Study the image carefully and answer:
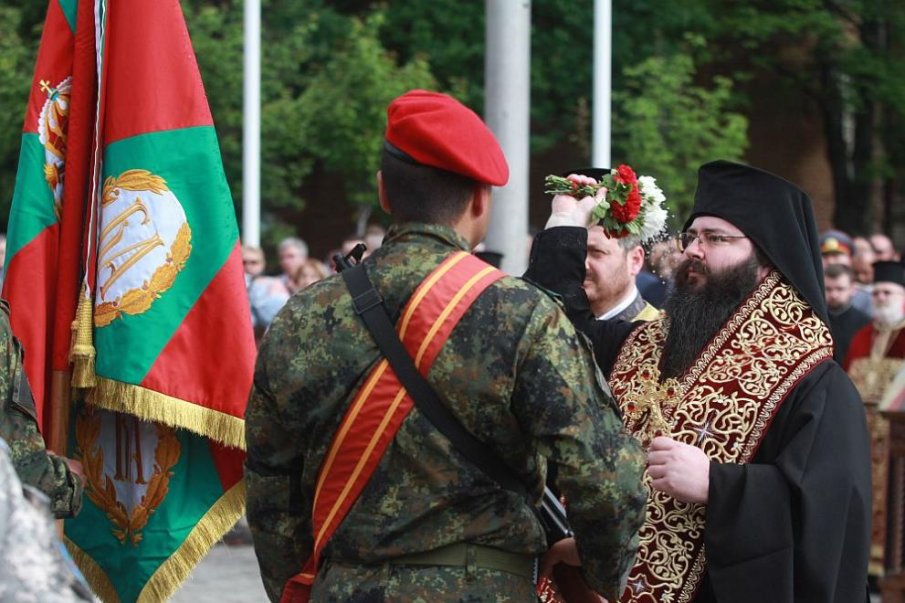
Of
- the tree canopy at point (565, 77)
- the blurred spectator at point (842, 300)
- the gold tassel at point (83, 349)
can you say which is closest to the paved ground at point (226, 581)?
the blurred spectator at point (842, 300)

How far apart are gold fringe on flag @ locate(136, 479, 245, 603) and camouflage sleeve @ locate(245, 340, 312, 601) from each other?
55.7 inches

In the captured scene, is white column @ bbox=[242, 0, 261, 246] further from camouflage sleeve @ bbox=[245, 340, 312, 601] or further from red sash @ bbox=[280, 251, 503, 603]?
red sash @ bbox=[280, 251, 503, 603]

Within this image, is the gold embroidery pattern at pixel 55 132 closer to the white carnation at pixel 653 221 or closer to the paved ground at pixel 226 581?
the white carnation at pixel 653 221

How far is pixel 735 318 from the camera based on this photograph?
4430 millimetres

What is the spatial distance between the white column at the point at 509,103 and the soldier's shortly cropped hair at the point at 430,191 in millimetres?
4972

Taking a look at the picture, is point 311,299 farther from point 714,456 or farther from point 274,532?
point 714,456

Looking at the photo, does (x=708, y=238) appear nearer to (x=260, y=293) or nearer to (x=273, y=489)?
(x=273, y=489)

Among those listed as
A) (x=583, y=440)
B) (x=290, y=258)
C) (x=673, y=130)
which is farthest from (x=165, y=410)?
(x=673, y=130)

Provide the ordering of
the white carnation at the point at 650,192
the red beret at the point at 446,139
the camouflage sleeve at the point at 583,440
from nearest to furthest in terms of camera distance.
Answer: the camouflage sleeve at the point at 583,440 < the red beret at the point at 446,139 < the white carnation at the point at 650,192

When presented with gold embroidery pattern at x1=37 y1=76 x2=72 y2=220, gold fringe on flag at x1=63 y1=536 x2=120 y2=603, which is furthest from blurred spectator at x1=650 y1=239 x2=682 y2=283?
gold fringe on flag at x1=63 y1=536 x2=120 y2=603

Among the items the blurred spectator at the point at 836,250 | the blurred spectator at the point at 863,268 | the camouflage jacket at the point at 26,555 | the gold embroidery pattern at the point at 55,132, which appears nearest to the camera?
the camouflage jacket at the point at 26,555

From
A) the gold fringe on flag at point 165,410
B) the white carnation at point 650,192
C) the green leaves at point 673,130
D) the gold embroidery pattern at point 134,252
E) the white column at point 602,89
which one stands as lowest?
the green leaves at point 673,130

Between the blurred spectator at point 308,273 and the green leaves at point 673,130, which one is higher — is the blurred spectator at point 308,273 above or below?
above

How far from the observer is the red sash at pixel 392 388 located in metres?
3.22
